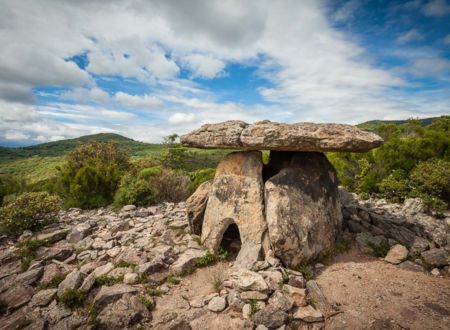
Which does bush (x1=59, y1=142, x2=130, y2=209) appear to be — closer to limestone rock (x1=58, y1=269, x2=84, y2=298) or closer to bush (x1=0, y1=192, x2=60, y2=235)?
bush (x1=0, y1=192, x2=60, y2=235)

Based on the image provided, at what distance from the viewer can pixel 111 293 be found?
19.4 ft

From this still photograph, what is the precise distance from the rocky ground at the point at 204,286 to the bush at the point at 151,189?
3770mm

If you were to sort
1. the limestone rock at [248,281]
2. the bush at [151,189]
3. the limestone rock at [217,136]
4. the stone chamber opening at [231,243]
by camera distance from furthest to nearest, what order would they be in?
the bush at [151,189]
the stone chamber opening at [231,243]
the limestone rock at [217,136]
the limestone rock at [248,281]

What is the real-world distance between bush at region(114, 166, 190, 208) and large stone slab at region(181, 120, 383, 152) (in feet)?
21.3

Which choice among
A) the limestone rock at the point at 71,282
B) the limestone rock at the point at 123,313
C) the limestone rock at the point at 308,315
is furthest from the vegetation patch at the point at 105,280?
the limestone rock at the point at 308,315

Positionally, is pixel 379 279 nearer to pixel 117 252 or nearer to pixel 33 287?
pixel 117 252

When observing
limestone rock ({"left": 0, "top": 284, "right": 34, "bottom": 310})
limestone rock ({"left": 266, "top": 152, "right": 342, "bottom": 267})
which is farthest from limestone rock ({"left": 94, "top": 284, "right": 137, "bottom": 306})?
limestone rock ({"left": 266, "top": 152, "right": 342, "bottom": 267})

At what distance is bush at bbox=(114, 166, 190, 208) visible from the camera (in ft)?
42.7

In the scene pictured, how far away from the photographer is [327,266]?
7461 millimetres

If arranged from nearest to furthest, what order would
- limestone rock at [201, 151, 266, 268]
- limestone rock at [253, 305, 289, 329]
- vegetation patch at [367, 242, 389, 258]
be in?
limestone rock at [253, 305, 289, 329] < limestone rock at [201, 151, 266, 268] < vegetation patch at [367, 242, 389, 258]

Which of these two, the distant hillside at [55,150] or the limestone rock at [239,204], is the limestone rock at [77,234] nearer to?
the limestone rock at [239,204]

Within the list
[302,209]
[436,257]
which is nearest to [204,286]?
[302,209]

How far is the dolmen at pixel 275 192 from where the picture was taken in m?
7.27

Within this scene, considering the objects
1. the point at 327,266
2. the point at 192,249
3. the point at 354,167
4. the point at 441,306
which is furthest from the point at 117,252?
the point at 354,167
